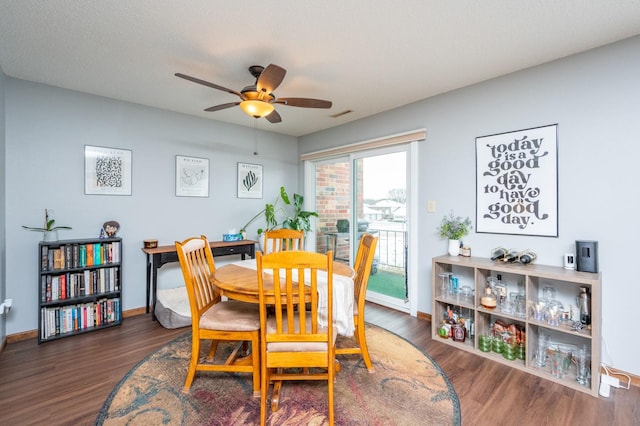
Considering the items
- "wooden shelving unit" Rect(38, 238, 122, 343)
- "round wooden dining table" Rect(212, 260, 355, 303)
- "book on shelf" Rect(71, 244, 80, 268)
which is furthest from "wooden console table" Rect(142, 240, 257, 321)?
"round wooden dining table" Rect(212, 260, 355, 303)

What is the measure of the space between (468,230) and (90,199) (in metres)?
3.92

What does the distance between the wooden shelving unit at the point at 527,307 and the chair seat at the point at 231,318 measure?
68.1 inches

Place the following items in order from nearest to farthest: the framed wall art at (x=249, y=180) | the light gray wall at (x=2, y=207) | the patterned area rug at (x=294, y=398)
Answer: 1. the patterned area rug at (x=294, y=398)
2. the light gray wall at (x=2, y=207)
3. the framed wall art at (x=249, y=180)

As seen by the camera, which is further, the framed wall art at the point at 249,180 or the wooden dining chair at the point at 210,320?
the framed wall art at the point at 249,180

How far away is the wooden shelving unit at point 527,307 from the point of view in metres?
1.98

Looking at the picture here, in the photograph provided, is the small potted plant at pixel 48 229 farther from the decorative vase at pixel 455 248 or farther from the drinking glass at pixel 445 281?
the decorative vase at pixel 455 248

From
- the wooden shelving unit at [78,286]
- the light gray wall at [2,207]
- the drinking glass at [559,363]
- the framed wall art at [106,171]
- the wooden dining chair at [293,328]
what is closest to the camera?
the wooden dining chair at [293,328]

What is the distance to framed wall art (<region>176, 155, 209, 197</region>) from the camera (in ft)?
12.2

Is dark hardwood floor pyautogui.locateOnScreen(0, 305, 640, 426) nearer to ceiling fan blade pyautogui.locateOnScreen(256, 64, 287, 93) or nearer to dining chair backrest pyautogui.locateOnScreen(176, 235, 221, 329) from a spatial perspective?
dining chair backrest pyautogui.locateOnScreen(176, 235, 221, 329)

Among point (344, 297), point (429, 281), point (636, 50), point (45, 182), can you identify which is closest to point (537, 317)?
point (429, 281)

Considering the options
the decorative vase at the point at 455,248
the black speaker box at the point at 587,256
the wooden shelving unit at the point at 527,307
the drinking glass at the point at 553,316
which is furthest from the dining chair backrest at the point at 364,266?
the black speaker box at the point at 587,256

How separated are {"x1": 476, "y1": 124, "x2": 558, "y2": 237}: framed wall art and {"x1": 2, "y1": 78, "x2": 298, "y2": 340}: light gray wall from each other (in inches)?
119

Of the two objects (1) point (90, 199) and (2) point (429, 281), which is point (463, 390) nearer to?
Answer: (2) point (429, 281)

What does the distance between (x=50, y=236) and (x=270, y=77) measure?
267cm
